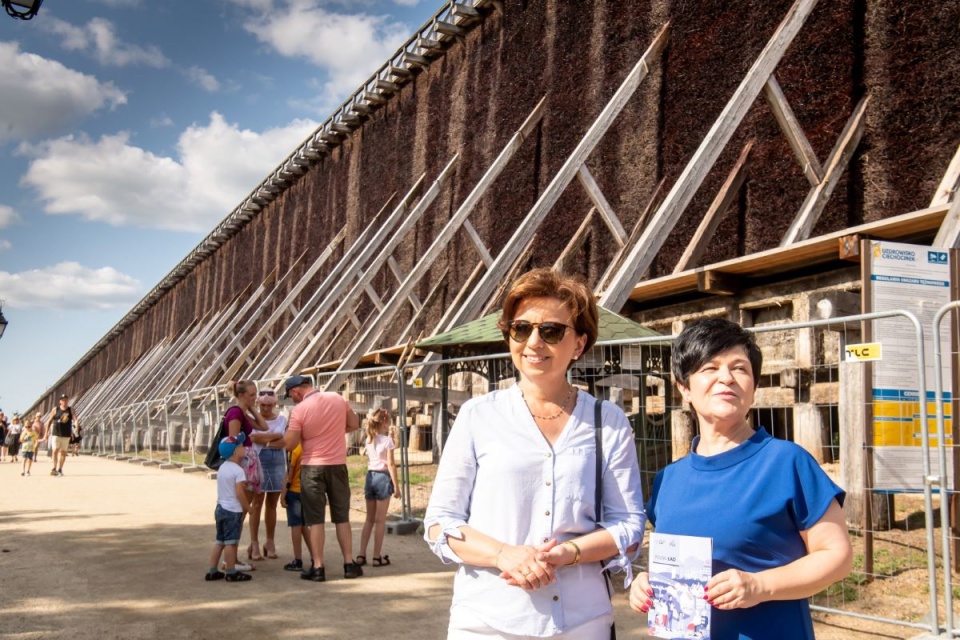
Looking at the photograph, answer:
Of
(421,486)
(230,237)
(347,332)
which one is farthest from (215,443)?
(230,237)

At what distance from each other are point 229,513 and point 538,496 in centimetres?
473

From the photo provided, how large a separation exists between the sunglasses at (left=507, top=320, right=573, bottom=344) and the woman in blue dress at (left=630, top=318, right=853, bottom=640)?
40cm

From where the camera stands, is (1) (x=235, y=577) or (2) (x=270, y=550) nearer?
(1) (x=235, y=577)

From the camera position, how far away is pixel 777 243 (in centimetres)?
1064

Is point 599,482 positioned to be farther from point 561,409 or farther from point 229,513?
point 229,513

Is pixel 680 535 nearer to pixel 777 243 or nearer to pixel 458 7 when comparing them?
pixel 777 243

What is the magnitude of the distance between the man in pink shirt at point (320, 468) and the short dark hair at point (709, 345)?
179 inches

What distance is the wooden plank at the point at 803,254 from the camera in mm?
6988

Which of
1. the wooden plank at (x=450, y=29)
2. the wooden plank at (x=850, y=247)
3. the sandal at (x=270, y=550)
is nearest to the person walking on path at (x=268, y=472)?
the sandal at (x=270, y=550)

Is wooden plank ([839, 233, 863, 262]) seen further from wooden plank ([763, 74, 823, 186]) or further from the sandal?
the sandal

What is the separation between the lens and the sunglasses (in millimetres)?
2332

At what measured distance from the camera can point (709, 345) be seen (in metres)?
2.16

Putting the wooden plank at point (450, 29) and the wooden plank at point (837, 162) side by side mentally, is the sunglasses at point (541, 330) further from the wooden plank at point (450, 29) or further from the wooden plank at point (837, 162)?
the wooden plank at point (450, 29)

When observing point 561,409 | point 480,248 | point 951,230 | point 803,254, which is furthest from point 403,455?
point 480,248
